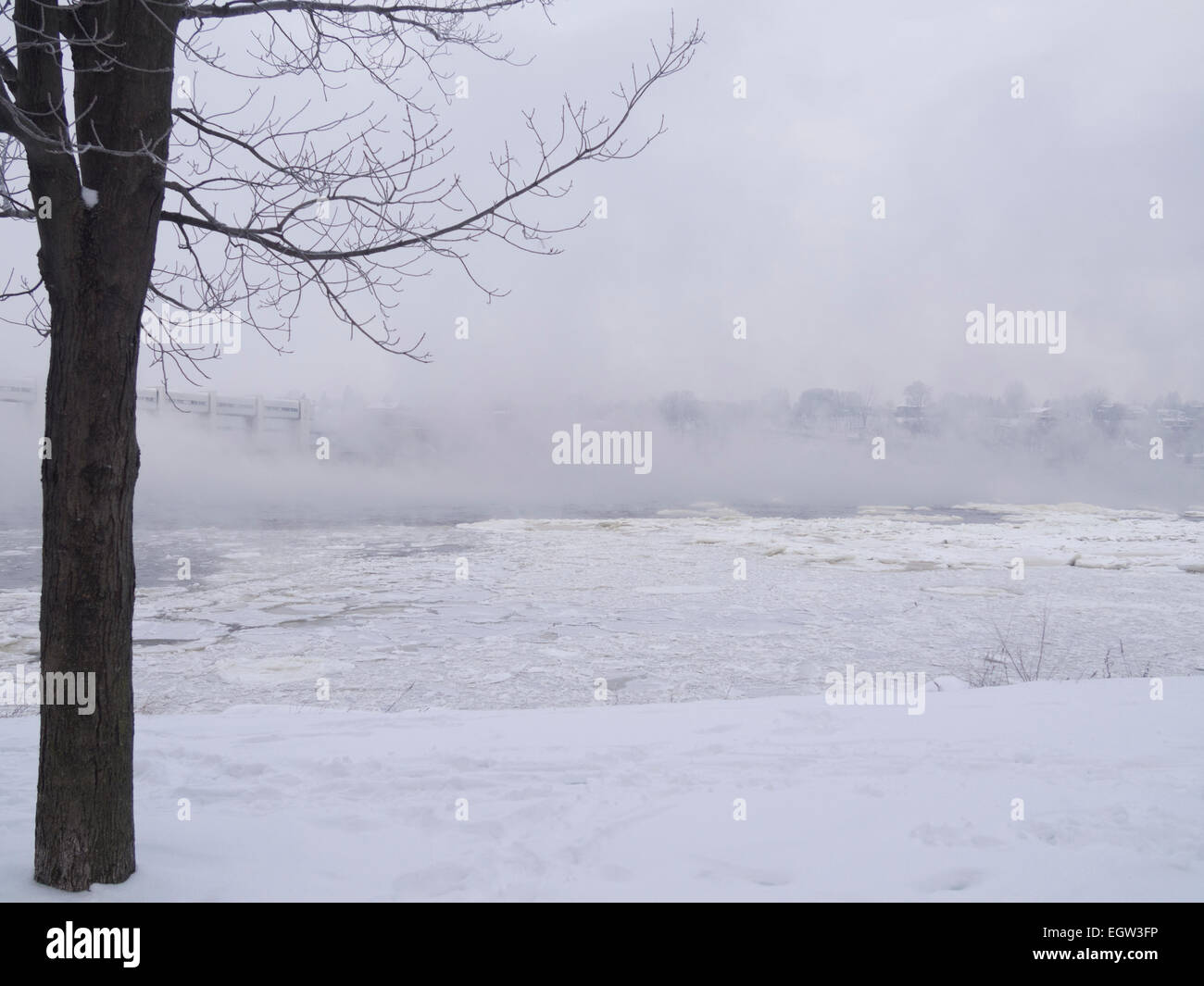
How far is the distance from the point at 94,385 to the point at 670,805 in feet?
10.1

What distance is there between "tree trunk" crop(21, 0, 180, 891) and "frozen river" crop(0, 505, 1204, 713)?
4407mm

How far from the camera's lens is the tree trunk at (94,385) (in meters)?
2.86

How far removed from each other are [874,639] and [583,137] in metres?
8.39

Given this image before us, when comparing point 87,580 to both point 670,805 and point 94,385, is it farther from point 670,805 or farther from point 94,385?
point 670,805

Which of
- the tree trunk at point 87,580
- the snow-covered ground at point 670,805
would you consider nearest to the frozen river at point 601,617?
the snow-covered ground at point 670,805

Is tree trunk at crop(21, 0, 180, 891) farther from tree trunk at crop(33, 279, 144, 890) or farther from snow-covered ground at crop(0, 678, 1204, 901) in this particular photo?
snow-covered ground at crop(0, 678, 1204, 901)

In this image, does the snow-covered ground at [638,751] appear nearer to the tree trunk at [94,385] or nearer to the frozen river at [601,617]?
the frozen river at [601,617]

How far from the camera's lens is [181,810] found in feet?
13.2

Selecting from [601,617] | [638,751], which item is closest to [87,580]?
[638,751]

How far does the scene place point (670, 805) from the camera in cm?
413

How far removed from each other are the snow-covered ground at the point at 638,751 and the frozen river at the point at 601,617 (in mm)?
79

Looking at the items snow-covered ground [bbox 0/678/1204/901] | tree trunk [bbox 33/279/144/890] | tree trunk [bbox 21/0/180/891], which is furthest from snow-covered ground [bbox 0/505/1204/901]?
tree trunk [bbox 21/0/180/891]

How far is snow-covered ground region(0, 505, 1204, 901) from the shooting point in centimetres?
336
